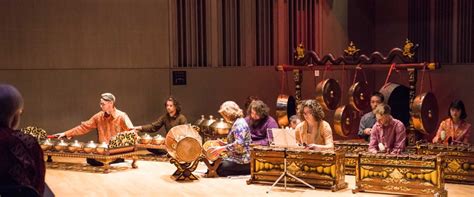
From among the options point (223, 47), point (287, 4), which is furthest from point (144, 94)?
point (287, 4)

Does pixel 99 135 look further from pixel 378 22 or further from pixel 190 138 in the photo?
pixel 378 22

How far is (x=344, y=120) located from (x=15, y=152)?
6132 millimetres

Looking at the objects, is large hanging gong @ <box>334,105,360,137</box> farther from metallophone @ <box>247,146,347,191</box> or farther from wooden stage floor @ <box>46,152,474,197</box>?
metallophone @ <box>247,146,347,191</box>

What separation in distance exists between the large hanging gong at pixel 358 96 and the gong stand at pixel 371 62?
0.83 feet

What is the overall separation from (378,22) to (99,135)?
15.4 ft

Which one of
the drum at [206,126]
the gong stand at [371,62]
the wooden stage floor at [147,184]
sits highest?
the gong stand at [371,62]

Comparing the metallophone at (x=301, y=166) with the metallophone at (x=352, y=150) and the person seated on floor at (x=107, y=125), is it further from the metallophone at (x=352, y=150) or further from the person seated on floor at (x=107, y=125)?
the person seated on floor at (x=107, y=125)

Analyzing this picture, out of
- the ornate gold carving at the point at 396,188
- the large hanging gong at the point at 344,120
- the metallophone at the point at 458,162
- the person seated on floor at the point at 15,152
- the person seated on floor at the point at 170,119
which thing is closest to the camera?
the person seated on floor at the point at 15,152

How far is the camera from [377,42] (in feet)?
36.9

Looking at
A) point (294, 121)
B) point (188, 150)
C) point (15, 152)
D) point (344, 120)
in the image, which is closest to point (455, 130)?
point (344, 120)

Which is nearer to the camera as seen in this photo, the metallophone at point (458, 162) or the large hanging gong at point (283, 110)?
the metallophone at point (458, 162)

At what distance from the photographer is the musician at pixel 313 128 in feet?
24.0

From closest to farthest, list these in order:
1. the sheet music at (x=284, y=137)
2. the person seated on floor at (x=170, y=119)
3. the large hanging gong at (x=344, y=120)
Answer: the sheet music at (x=284, y=137) → the large hanging gong at (x=344, y=120) → the person seated on floor at (x=170, y=119)

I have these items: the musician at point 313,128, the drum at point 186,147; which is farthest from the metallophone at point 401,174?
the drum at point 186,147
